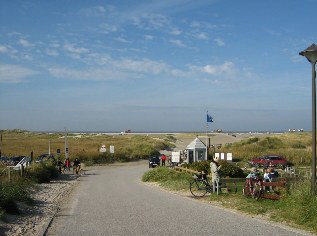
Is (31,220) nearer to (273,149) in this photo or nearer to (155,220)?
(155,220)

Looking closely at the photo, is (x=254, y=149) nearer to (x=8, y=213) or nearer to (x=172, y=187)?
(x=172, y=187)

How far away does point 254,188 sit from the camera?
16.0m

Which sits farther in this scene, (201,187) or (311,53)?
(201,187)

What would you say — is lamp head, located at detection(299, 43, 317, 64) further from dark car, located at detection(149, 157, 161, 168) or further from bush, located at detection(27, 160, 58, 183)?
dark car, located at detection(149, 157, 161, 168)

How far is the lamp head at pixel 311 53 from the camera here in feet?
44.4

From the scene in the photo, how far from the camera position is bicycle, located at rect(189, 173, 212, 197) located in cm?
1997

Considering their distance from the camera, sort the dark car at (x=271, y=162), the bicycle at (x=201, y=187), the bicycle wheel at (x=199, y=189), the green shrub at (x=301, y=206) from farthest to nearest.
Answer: the dark car at (x=271, y=162)
the bicycle wheel at (x=199, y=189)
the bicycle at (x=201, y=187)
the green shrub at (x=301, y=206)

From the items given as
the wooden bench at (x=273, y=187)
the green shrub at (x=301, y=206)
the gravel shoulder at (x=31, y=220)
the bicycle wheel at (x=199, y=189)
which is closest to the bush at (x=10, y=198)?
the gravel shoulder at (x=31, y=220)

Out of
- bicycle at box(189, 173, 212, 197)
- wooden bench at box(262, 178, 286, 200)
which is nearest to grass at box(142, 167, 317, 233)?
wooden bench at box(262, 178, 286, 200)

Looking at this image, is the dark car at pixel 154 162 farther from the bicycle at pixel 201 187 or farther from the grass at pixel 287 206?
the grass at pixel 287 206

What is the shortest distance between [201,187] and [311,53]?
923 centimetres

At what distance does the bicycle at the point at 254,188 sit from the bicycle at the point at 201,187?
300 centimetres

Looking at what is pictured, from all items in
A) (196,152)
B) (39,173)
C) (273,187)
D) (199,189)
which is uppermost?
(196,152)

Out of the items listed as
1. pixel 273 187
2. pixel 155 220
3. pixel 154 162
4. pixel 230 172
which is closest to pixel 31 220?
pixel 155 220
